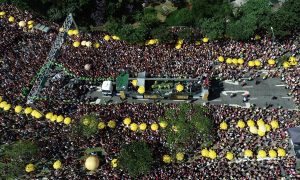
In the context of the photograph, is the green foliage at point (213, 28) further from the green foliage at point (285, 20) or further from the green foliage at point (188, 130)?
the green foliage at point (188, 130)

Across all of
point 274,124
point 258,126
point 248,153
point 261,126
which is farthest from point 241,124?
point 248,153

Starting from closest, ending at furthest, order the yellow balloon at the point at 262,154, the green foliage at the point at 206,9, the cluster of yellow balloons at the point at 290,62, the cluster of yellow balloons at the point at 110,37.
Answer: the yellow balloon at the point at 262,154 → the cluster of yellow balloons at the point at 290,62 → the cluster of yellow balloons at the point at 110,37 → the green foliage at the point at 206,9

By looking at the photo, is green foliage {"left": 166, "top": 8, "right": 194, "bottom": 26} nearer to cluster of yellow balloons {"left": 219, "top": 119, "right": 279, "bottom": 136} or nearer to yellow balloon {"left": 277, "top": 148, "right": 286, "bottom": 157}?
cluster of yellow balloons {"left": 219, "top": 119, "right": 279, "bottom": 136}

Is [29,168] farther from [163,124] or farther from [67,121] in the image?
[163,124]

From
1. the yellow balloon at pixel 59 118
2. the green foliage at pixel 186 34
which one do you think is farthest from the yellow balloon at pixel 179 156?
the green foliage at pixel 186 34

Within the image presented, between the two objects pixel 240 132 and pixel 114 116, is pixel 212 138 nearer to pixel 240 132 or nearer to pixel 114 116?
pixel 240 132


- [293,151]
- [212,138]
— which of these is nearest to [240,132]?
[212,138]

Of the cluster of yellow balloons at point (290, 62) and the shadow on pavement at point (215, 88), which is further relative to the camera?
the cluster of yellow balloons at point (290, 62)
